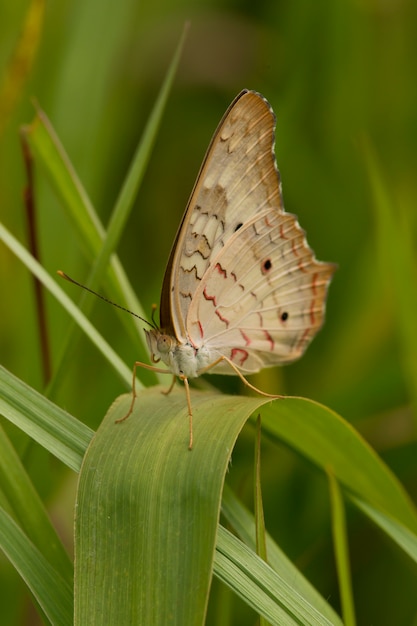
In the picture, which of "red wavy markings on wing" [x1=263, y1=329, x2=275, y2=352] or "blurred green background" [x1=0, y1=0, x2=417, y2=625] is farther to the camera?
"blurred green background" [x1=0, y1=0, x2=417, y2=625]

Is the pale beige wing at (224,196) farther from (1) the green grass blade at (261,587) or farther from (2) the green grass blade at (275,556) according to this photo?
(1) the green grass blade at (261,587)

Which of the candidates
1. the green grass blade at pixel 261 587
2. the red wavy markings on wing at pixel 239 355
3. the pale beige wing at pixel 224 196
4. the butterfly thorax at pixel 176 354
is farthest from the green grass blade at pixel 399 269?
the green grass blade at pixel 261 587

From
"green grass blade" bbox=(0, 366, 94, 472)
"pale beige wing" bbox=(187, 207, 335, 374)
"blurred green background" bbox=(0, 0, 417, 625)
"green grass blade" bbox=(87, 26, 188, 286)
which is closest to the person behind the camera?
"green grass blade" bbox=(0, 366, 94, 472)

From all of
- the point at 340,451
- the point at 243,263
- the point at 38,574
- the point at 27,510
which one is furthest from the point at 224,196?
the point at 38,574

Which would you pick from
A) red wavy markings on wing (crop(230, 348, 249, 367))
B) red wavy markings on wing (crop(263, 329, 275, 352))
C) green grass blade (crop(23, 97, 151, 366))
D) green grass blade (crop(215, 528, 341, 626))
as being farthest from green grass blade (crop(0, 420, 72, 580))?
red wavy markings on wing (crop(263, 329, 275, 352))

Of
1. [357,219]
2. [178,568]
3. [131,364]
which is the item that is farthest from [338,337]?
[178,568]

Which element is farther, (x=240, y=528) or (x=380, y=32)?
(x=380, y=32)

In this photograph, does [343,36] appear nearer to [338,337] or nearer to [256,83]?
[256,83]

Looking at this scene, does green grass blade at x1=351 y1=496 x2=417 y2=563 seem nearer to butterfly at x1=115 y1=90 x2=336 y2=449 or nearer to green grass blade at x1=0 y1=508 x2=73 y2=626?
butterfly at x1=115 y1=90 x2=336 y2=449
